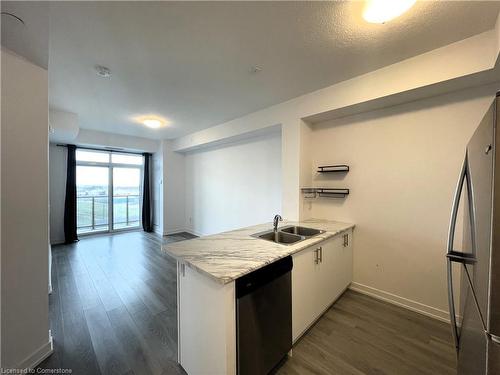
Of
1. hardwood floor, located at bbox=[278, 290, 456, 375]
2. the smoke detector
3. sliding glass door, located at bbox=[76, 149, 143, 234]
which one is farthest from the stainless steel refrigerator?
sliding glass door, located at bbox=[76, 149, 143, 234]

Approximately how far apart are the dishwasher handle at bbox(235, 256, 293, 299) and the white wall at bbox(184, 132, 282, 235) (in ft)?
7.16

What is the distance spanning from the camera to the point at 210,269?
1229 millimetres

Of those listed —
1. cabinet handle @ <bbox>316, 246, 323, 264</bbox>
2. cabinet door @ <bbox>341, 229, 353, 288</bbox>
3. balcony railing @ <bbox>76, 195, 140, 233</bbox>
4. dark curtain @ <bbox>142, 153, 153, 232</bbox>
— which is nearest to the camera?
cabinet handle @ <bbox>316, 246, 323, 264</bbox>

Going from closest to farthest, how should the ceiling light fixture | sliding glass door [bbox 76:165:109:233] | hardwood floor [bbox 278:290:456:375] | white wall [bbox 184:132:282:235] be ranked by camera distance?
the ceiling light fixture → hardwood floor [bbox 278:290:456:375] → white wall [bbox 184:132:282:235] → sliding glass door [bbox 76:165:109:233]

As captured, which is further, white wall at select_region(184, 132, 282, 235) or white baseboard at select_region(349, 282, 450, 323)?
white wall at select_region(184, 132, 282, 235)

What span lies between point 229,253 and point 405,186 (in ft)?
7.27

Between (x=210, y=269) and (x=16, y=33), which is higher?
(x=16, y=33)

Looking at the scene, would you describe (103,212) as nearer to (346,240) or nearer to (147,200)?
(147,200)

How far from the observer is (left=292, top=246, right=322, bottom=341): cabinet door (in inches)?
67.1

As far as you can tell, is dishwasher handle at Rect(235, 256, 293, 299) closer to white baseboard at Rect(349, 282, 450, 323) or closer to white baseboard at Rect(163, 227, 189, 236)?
white baseboard at Rect(349, 282, 450, 323)

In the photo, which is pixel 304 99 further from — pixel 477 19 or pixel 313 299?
pixel 313 299

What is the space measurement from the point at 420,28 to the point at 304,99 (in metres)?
1.36

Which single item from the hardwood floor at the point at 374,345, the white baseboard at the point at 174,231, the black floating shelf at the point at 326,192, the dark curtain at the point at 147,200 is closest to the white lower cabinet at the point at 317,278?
the hardwood floor at the point at 374,345

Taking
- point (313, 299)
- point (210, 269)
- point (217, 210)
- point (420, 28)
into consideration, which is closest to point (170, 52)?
point (210, 269)
